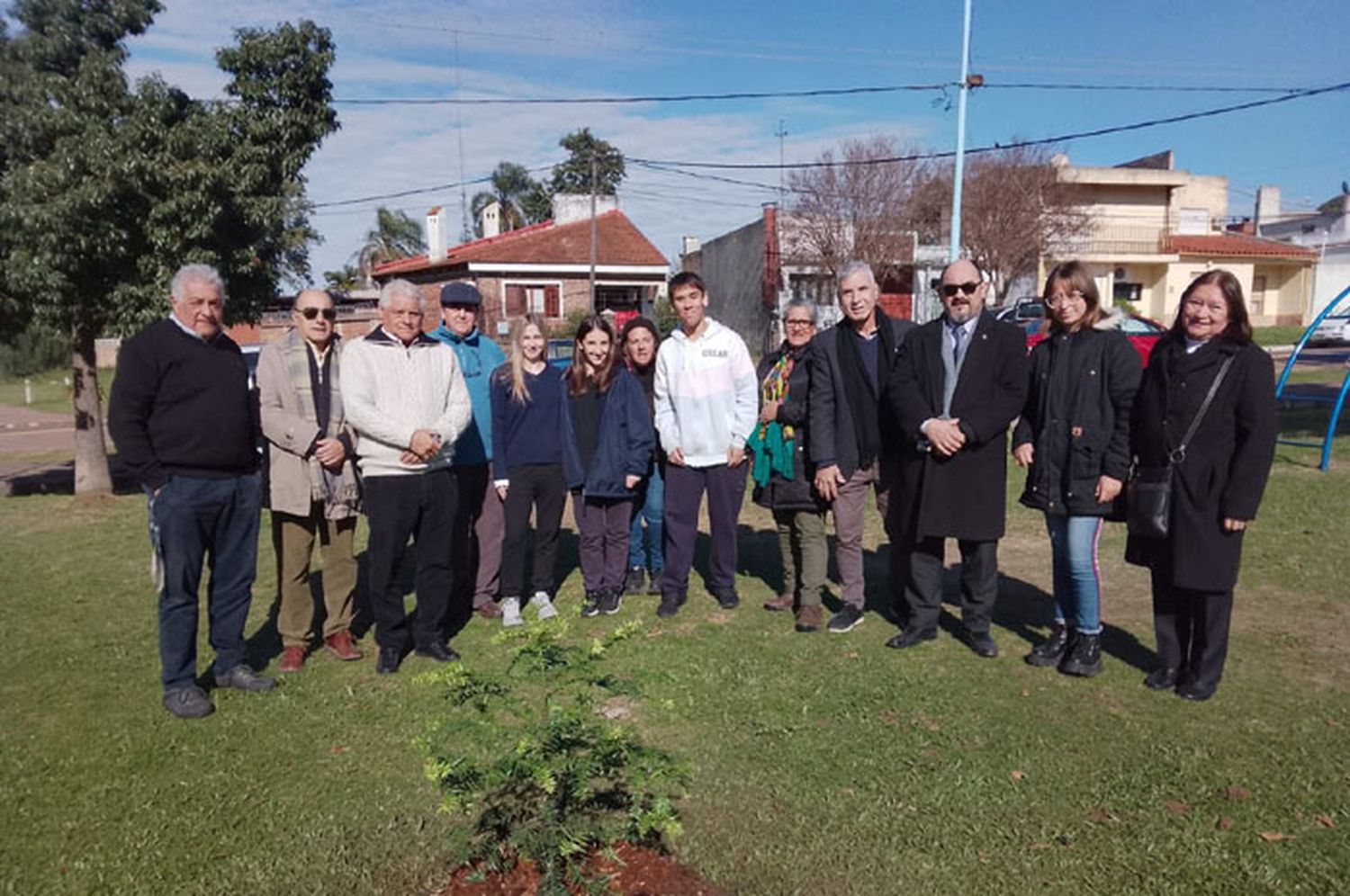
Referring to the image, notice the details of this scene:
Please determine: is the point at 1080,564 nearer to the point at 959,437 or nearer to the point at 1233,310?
the point at 959,437

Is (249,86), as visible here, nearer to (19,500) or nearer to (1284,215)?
(19,500)

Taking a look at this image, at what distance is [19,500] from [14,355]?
7.08 m

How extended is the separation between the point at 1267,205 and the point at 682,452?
63437mm

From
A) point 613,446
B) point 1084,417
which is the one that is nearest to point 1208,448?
point 1084,417

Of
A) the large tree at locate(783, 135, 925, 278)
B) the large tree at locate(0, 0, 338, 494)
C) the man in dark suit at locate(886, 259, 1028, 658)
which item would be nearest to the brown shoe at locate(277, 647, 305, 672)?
the man in dark suit at locate(886, 259, 1028, 658)

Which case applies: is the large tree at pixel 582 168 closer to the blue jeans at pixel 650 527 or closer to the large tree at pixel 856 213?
the large tree at pixel 856 213

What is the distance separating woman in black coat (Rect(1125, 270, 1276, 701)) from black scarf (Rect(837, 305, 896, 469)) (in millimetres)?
1383

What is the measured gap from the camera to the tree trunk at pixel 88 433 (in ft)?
34.8

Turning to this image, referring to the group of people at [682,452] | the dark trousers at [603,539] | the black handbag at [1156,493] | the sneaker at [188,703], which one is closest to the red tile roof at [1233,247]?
the group of people at [682,452]

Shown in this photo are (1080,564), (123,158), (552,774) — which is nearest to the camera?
(552,774)

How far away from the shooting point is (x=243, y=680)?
4742 mm

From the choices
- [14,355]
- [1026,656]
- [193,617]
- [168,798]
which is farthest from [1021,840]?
[14,355]

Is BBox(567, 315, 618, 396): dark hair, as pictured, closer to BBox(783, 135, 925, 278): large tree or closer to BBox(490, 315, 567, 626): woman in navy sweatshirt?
BBox(490, 315, 567, 626): woman in navy sweatshirt

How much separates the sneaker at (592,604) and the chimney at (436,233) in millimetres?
31700
